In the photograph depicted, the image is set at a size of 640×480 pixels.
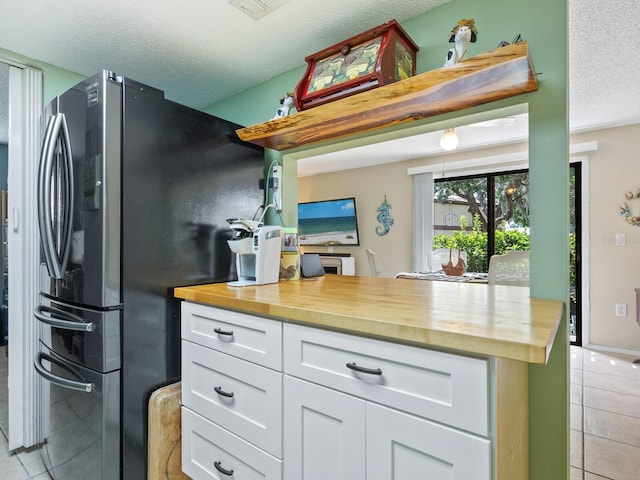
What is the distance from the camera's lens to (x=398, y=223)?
5.64 m

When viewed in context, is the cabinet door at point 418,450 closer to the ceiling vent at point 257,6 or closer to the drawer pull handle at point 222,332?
the drawer pull handle at point 222,332

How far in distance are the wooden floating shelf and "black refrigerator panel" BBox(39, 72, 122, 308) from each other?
2.04ft

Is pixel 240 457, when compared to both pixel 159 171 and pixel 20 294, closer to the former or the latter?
pixel 159 171

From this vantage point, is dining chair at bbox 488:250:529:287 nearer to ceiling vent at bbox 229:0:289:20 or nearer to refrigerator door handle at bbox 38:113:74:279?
ceiling vent at bbox 229:0:289:20

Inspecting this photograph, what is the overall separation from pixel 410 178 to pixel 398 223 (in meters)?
0.73

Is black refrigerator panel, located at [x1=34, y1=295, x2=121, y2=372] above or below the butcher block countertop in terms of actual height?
below

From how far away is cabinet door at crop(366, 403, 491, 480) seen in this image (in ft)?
2.50

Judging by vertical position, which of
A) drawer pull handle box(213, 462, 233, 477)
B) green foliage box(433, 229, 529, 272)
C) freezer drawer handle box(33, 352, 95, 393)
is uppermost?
green foliage box(433, 229, 529, 272)

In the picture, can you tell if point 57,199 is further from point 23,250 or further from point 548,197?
point 548,197

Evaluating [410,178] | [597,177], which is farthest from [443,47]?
[410,178]

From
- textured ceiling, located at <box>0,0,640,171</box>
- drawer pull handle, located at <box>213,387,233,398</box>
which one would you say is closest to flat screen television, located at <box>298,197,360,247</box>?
textured ceiling, located at <box>0,0,640,171</box>

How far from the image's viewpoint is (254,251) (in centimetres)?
165

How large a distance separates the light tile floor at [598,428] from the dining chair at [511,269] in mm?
916

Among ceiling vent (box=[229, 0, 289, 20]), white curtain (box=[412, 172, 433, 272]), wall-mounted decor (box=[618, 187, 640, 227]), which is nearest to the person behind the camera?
ceiling vent (box=[229, 0, 289, 20])
